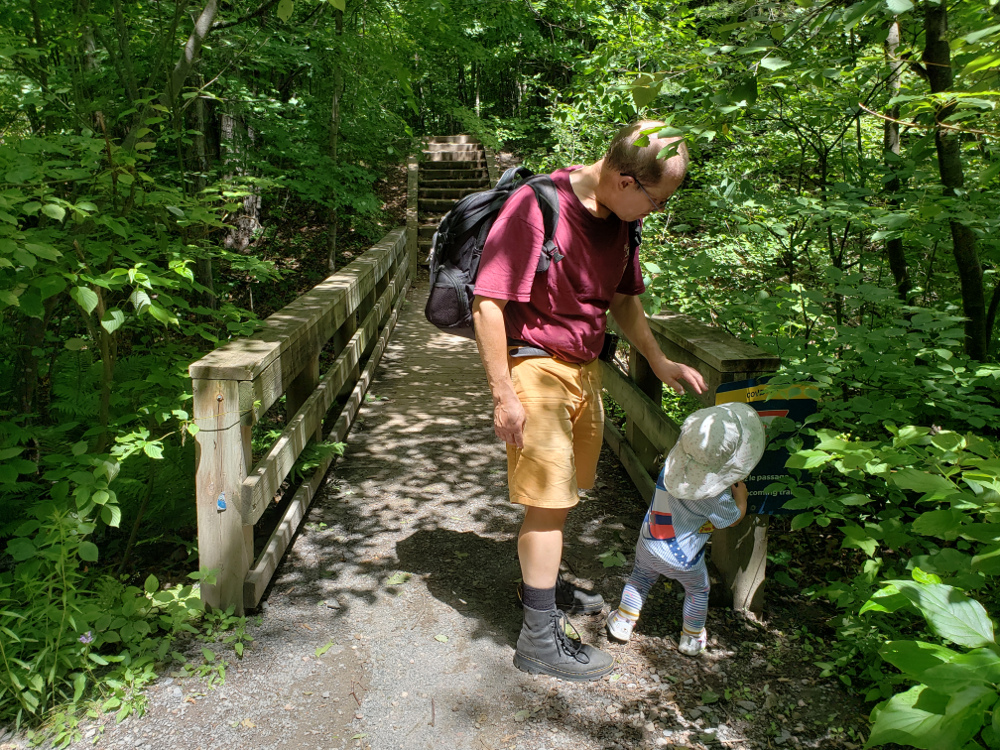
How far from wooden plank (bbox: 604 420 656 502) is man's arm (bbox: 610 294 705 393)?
A: 0.75 metres

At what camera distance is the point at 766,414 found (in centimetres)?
285

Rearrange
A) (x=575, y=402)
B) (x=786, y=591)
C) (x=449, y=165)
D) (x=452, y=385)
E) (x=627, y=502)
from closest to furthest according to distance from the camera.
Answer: (x=575, y=402), (x=786, y=591), (x=627, y=502), (x=452, y=385), (x=449, y=165)

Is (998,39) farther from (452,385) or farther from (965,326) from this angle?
(452,385)

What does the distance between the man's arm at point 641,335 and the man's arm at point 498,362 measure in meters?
0.77

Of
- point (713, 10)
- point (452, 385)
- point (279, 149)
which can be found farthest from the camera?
point (279, 149)

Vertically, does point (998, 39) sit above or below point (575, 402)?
above

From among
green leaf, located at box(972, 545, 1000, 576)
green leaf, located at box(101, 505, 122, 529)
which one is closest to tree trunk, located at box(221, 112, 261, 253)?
green leaf, located at box(101, 505, 122, 529)

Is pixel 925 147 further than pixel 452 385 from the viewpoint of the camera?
No

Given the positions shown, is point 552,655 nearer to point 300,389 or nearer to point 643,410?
point 643,410

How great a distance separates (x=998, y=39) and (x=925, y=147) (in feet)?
5.35

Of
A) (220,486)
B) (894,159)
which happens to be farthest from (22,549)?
(894,159)

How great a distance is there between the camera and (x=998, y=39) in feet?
6.36

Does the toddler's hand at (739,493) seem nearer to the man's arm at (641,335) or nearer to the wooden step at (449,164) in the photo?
the man's arm at (641,335)

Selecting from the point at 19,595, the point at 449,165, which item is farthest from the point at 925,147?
the point at 449,165
